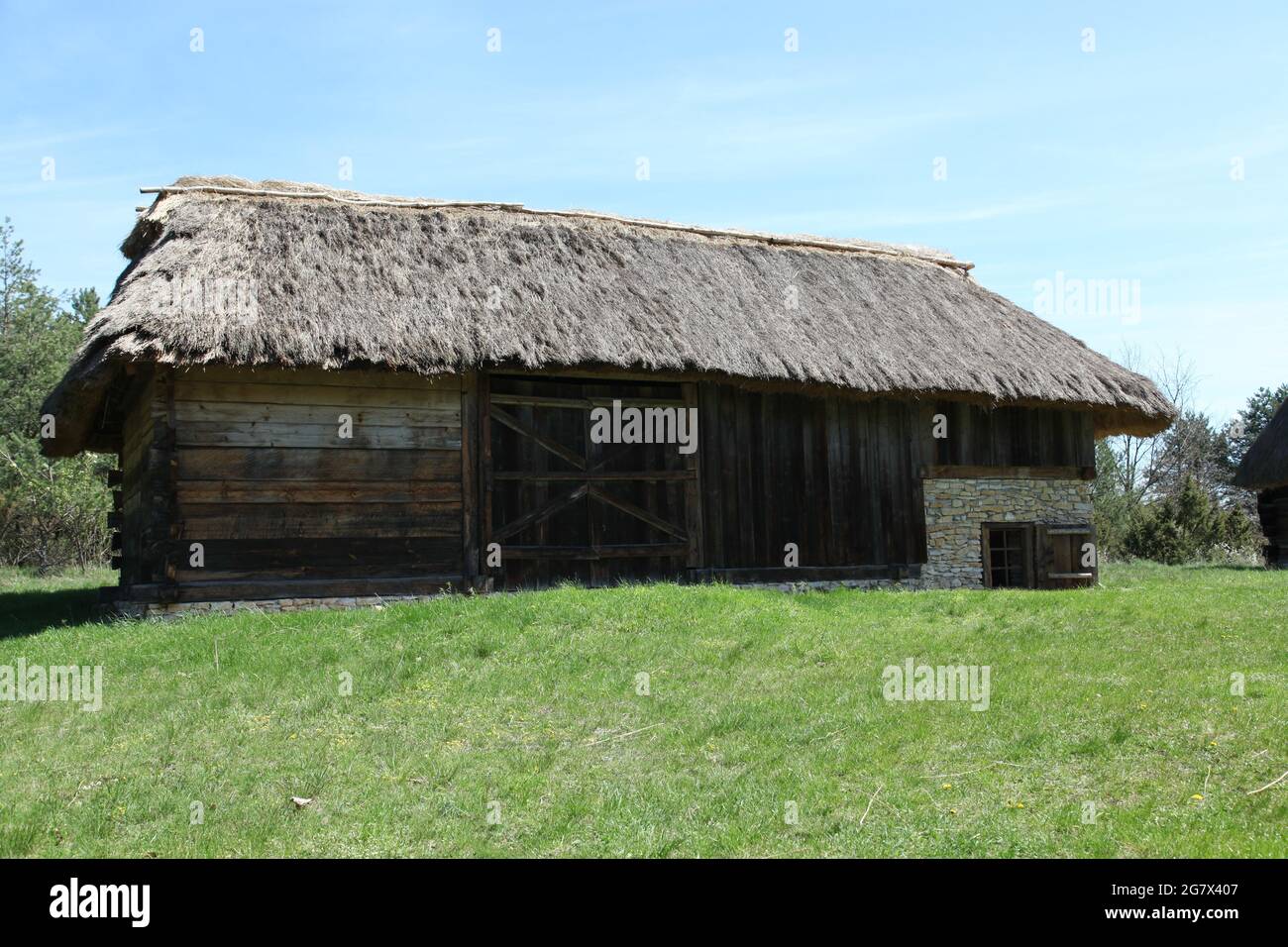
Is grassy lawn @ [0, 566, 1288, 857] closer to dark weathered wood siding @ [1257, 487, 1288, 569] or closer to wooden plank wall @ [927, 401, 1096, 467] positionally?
wooden plank wall @ [927, 401, 1096, 467]

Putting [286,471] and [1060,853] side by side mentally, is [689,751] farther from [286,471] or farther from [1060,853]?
[286,471]

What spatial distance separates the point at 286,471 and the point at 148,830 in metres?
6.70

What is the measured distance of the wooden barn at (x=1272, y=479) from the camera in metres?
25.2

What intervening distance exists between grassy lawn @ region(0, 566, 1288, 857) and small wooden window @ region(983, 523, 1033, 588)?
16.8 feet

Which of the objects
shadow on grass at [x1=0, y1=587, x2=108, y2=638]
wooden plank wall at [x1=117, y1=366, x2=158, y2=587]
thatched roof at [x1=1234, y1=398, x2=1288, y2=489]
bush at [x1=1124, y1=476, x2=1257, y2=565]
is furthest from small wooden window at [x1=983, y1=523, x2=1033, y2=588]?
bush at [x1=1124, y1=476, x2=1257, y2=565]

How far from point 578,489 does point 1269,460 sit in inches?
729

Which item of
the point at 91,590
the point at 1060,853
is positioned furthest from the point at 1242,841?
the point at 91,590

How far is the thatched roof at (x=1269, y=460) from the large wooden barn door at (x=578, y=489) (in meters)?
16.8

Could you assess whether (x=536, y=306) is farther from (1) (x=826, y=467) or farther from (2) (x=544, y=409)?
(1) (x=826, y=467)

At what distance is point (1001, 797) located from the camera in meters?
6.22

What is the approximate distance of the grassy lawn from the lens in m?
5.91

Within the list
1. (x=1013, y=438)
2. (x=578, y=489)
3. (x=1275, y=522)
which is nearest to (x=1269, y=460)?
(x=1275, y=522)

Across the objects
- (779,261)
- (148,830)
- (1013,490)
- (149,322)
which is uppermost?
(779,261)

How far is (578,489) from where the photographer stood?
13742mm
